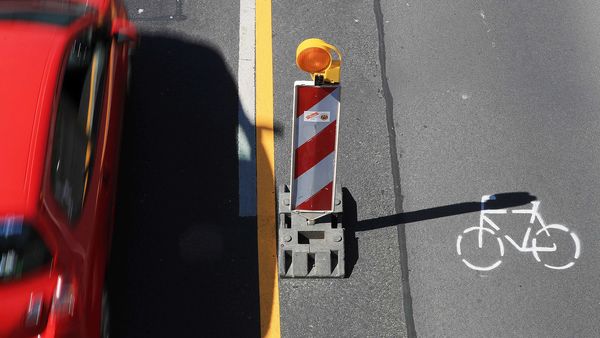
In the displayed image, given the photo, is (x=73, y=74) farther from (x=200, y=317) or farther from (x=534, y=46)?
(x=534, y=46)

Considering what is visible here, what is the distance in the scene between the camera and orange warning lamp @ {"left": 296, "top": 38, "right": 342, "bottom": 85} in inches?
154

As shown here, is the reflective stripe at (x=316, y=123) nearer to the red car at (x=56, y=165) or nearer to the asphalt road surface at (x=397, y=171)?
A: the asphalt road surface at (x=397, y=171)

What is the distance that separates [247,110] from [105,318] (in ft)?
6.91

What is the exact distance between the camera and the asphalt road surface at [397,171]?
4988mm

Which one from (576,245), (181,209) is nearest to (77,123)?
(181,209)

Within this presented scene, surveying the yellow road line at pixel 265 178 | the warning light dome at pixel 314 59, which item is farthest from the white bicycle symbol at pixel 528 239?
the warning light dome at pixel 314 59

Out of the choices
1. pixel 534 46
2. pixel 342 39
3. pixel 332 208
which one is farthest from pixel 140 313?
pixel 534 46

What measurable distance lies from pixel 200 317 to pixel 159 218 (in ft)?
2.80

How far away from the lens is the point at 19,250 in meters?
3.73

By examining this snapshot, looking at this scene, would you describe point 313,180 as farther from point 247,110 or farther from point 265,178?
point 247,110

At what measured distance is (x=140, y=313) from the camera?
488 centimetres

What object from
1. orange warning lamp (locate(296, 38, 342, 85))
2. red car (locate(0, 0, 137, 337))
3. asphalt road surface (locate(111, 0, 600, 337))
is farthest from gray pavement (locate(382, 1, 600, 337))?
red car (locate(0, 0, 137, 337))

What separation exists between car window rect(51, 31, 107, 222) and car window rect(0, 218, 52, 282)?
30 centimetres

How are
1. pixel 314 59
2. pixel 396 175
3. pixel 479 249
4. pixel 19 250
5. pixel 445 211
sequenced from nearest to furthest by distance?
pixel 19 250, pixel 314 59, pixel 479 249, pixel 445 211, pixel 396 175
